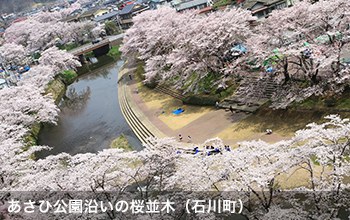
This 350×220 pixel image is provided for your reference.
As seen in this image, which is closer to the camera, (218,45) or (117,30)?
(218,45)

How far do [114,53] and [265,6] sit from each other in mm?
35200

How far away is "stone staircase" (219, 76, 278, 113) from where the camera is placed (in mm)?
24953

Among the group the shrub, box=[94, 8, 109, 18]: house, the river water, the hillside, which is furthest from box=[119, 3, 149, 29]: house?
the hillside

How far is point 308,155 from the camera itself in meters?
11.9

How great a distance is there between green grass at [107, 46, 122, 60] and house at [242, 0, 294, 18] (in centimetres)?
3126

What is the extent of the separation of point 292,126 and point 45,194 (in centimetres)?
1460

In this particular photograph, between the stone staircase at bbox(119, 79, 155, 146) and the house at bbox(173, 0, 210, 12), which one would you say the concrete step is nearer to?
the stone staircase at bbox(119, 79, 155, 146)

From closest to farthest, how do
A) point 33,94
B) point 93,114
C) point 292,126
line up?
point 292,126 → point 33,94 → point 93,114

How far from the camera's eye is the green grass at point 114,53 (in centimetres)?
6644

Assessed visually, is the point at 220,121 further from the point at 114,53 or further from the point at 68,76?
the point at 114,53

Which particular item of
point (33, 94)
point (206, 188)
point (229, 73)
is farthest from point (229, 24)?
point (33, 94)

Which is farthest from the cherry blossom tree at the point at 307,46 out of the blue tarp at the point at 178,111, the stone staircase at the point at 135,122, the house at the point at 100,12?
the house at the point at 100,12

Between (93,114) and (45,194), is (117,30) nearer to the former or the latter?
(93,114)

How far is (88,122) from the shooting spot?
35.3 metres
